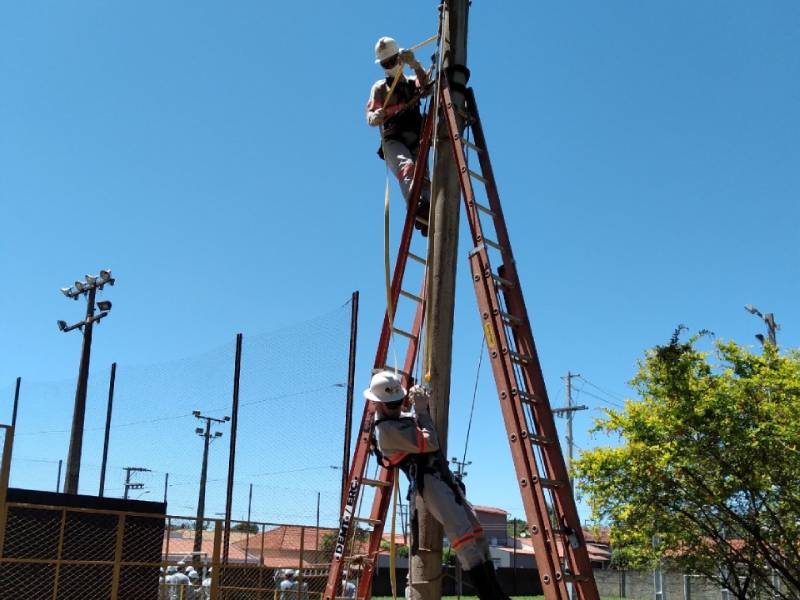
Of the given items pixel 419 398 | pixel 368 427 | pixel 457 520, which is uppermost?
pixel 419 398

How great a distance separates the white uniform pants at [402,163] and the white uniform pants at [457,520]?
7.64 feet

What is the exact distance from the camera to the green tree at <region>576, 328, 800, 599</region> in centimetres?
972

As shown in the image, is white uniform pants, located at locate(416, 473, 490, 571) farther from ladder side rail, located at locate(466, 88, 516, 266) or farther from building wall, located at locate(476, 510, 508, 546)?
building wall, located at locate(476, 510, 508, 546)

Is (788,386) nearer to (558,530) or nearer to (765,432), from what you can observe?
(765,432)

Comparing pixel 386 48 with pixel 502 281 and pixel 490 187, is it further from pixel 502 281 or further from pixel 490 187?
pixel 502 281

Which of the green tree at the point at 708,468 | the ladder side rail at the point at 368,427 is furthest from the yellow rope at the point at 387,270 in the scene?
the green tree at the point at 708,468

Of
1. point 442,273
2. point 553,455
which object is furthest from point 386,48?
point 553,455

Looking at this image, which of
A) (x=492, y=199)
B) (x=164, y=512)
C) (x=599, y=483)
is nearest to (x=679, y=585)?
(x=599, y=483)

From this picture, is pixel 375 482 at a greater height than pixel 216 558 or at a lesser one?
greater

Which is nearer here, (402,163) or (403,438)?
(403,438)

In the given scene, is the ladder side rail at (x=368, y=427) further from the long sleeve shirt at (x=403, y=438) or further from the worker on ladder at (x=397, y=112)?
the long sleeve shirt at (x=403, y=438)

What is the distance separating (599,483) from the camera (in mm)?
11016

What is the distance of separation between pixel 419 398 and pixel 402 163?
6.98 ft

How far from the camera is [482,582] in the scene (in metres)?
4.46
